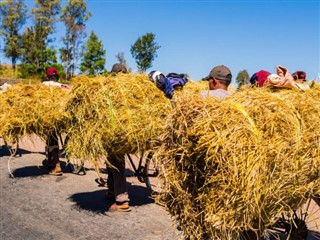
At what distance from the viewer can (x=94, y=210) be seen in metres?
6.50

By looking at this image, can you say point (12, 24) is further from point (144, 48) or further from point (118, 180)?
point (118, 180)

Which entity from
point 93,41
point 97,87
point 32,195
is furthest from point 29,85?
point 93,41

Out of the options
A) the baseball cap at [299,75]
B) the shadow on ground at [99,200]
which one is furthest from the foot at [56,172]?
the baseball cap at [299,75]

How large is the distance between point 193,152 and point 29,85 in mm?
5782

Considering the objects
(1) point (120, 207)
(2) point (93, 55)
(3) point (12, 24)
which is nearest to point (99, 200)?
(1) point (120, 207)

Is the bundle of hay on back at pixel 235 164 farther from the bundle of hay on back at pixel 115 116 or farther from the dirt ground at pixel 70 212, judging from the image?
the bundle of hay on back at pixel 115 116

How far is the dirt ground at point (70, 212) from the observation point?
540 cm

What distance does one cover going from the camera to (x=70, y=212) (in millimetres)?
6332

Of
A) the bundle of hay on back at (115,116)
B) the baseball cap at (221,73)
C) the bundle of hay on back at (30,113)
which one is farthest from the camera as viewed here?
the bundle of hay on back at (30,113)

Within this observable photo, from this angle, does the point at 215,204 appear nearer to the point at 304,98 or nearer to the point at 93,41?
the point at 304,98

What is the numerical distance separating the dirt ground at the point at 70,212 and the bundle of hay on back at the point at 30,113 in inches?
43.1

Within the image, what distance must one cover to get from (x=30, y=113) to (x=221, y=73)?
4611mm

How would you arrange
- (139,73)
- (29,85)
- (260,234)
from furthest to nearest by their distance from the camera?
(29,85) < (139,73) < (260,234)

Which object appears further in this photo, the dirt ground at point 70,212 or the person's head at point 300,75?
the dirt ground at point 70,212
